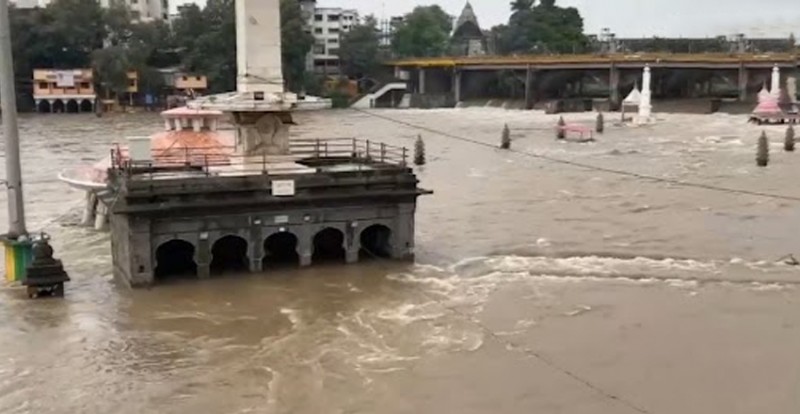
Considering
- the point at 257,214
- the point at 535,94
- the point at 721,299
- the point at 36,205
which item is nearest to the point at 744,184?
the point at 721,299

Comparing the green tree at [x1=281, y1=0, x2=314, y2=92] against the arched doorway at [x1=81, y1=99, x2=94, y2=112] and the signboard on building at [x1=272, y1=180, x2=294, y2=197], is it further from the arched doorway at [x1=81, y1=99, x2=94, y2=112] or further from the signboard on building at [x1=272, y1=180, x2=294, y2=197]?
the signboard on building at [x1=272, y1=180, x2=294, y2=197]

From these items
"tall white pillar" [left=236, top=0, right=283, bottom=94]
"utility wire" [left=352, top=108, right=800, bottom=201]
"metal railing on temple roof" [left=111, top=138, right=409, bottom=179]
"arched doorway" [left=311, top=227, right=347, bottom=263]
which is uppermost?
"tall white pillar" [left=236, top=0, right=283, bottom=94]

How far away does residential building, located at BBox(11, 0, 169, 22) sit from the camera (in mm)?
121500

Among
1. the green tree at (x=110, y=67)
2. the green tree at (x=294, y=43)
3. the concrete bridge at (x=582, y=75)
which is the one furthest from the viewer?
the green tree at (x=294, y=43)

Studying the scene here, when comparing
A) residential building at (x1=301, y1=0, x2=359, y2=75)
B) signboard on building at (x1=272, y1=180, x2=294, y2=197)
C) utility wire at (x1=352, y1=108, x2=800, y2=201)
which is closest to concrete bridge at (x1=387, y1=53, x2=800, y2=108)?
residential building at (x1=301, y1=0, x2=359, y2=75)

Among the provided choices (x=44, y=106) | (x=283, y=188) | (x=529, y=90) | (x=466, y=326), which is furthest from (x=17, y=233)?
(x=44, y=106)

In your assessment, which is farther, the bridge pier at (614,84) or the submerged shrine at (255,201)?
the bridge pier at (614,84)

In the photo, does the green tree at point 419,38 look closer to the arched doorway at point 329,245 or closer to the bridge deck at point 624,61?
the bridge deck at point 624,61

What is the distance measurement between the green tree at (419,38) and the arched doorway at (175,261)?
125m

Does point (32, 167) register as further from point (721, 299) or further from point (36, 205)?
point (721, 299)

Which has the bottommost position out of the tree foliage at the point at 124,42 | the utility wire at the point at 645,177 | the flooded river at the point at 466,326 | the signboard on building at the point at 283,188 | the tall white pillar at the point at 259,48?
the flooded river at the point at 466,326

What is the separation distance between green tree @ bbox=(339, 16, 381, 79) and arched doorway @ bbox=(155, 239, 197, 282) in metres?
110

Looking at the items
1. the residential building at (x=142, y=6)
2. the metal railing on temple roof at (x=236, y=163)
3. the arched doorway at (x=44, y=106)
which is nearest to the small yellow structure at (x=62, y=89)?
the arched doorway at (x=44, y=106)

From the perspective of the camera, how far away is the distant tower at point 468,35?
540 ft
